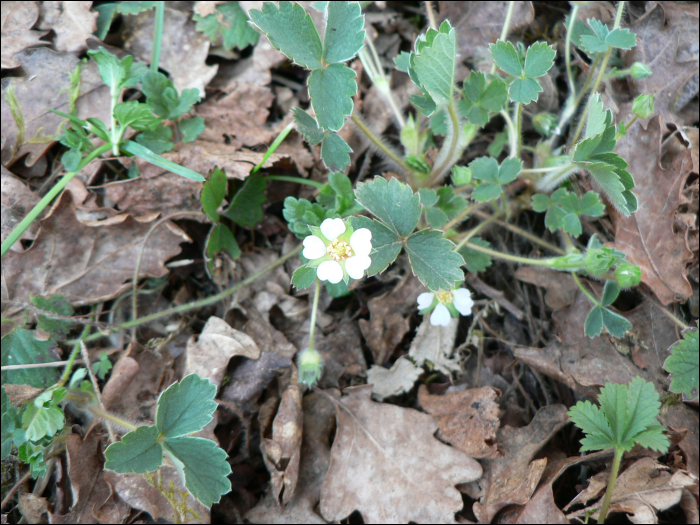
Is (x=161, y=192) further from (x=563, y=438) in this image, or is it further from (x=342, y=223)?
(x=563, y=438)

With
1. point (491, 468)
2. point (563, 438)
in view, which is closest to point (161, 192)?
point (491, 468)

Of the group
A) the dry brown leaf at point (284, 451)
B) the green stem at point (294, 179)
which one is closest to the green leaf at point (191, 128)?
the green stem at point (294, 179)

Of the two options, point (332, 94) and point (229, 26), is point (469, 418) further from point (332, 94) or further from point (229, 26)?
point (229, 26)

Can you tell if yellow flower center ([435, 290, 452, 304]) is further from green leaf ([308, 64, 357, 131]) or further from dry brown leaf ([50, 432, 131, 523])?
dry brown leaf ([50, 432, 131, 523])

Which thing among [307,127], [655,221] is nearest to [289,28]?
[307,127]

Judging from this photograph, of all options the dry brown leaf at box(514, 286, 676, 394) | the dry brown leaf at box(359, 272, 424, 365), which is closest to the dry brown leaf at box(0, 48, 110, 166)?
the dry brown leaf at box(359, 272, 424, 365)

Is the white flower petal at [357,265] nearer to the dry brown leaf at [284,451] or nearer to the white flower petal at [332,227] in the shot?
the white flower petal at [332,227]
